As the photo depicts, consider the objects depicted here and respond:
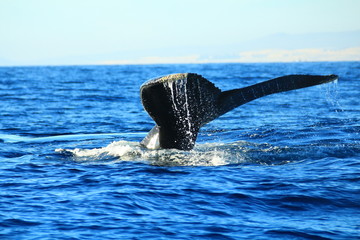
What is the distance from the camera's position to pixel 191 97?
845 centimetres

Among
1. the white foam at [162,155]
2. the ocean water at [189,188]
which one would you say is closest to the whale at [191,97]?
the white foam at [162,155]

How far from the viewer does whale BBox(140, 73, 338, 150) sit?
313 inches

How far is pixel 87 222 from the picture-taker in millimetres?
6457

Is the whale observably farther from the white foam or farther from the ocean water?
the ocean water

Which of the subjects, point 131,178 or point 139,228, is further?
point 131,178

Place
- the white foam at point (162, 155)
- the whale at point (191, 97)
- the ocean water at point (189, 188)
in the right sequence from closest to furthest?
the ocean water at point (189, 188) < the whale at point (191, 97) < the white foam at point (162, 155)

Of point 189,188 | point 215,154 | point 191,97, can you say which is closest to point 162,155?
point 215,154

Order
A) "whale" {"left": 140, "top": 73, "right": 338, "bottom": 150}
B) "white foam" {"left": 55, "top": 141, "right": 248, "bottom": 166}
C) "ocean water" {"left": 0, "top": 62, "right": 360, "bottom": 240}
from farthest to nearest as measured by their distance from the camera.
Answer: "white foam" {"left": 55, "top": 141, "right": 248, "bottom": 166} < "whale" {"left": 140, "top": 73, "right": 338, "bottom": 150} < "ocean water" {"left": 0, "top": 62, "right": 360, "bottom": 240}

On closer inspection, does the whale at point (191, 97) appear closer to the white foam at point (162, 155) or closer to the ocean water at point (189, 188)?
the white foam at point (162, 155)

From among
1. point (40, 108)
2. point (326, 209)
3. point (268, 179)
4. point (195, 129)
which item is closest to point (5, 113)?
point (40, 108)

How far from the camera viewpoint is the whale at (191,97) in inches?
313

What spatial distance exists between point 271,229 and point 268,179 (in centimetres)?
214

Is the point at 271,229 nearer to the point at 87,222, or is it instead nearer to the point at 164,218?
the point at 164,218

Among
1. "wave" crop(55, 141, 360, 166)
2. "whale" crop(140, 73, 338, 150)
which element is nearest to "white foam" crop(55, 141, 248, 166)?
"wave" crop(55, 141, 360, 166)
